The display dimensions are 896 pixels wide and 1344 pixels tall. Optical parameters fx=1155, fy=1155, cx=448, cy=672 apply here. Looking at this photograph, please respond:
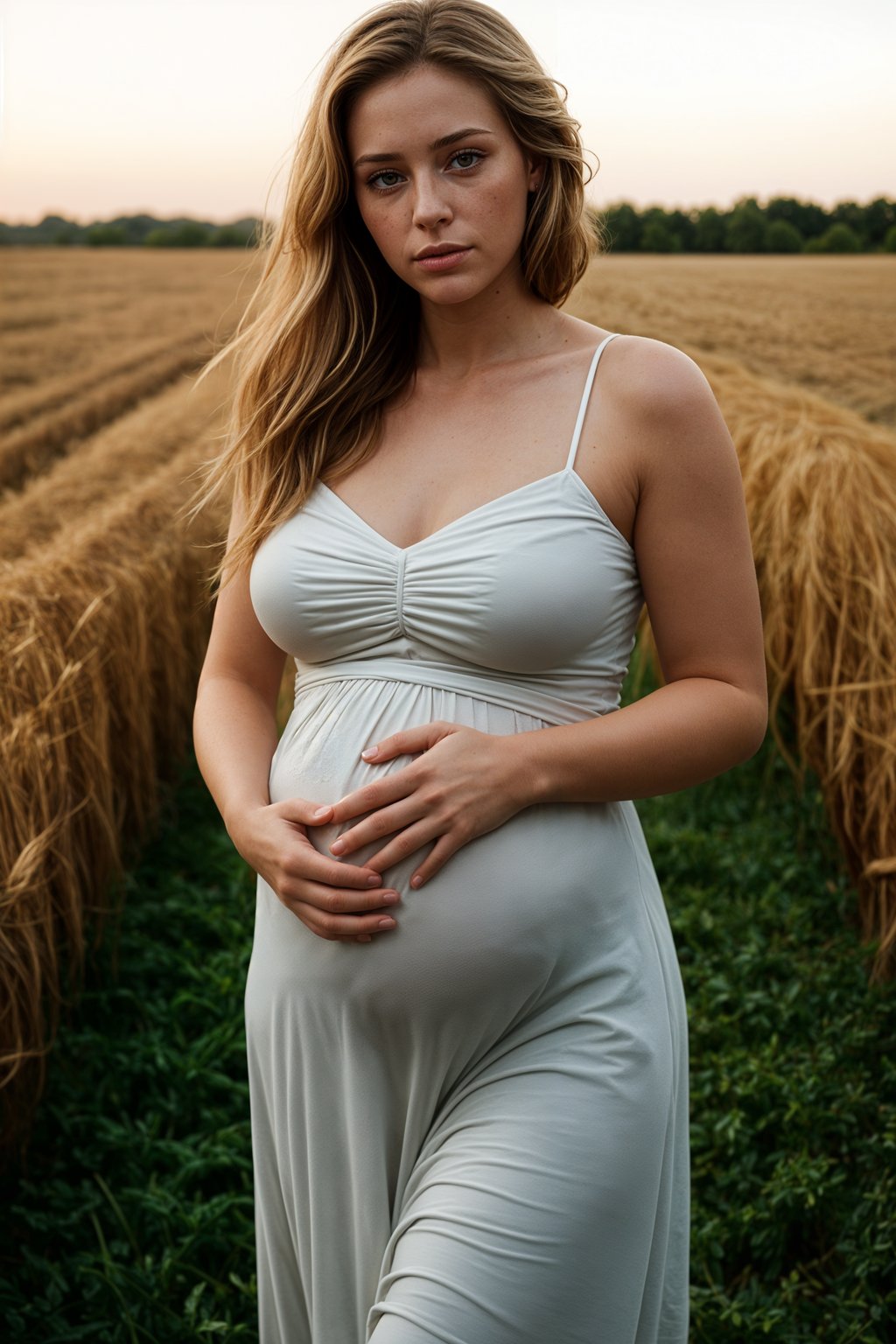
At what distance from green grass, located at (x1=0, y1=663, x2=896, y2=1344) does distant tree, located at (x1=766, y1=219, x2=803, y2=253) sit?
80.9 inches

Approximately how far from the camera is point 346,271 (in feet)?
4.67

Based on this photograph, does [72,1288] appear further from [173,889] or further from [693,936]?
[693,936]

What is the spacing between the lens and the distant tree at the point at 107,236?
4.91 m

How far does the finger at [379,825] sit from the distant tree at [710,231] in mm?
3449

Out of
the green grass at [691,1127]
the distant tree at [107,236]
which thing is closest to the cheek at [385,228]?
the green grass at [691,1127]

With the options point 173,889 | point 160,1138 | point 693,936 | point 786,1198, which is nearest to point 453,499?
point 786,1198

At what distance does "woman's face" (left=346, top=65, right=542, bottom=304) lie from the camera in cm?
121

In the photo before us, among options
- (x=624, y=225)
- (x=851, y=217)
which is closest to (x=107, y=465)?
(x=624, y=225)

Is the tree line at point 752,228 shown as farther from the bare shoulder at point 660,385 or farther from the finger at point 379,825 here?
the finger at point 379,825

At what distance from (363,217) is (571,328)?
0.93ft

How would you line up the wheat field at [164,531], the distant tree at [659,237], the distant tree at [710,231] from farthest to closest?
the distant tree at [659,237], the distant tree at [710,231], the wheat field at [164,531]

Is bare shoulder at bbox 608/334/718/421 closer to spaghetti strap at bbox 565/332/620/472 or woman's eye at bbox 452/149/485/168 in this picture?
spaghetti strap at bbox 565/332/620/472

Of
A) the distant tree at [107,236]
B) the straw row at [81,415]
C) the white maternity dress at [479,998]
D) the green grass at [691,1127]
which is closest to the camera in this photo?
the white maternity dress at [479,998]

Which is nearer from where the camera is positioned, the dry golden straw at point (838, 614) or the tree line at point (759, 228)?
the dry golden straw at point (838, 614)
